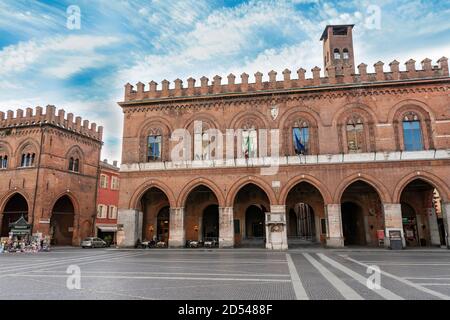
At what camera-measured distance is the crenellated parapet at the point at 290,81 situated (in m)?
22.9

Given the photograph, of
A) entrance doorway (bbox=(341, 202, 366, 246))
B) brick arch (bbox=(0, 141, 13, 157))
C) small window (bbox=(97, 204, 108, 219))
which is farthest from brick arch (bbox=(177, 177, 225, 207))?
brick arch (bbox=(0, 141, 13, 157))

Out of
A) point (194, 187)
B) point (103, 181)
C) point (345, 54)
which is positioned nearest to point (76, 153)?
point (103, 181)

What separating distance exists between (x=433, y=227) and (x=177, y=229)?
1832cm

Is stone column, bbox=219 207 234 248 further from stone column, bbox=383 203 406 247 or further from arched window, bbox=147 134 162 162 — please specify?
stone column, bbox=383 203 406 247

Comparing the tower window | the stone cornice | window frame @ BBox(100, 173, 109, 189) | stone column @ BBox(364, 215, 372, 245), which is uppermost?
the tower window

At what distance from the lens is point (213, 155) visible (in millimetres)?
24188

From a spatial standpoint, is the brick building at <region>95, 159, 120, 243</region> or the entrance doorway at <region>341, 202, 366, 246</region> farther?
the brick building at <region>95, 159, 120, 243</region>

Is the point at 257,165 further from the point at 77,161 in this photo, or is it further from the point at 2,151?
the point at 2,151

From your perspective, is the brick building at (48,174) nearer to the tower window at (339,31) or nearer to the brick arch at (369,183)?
the brick arch at (369,183)

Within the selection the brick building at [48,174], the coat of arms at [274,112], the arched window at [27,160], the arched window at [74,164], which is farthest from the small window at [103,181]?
the coat of arms at [274,112]

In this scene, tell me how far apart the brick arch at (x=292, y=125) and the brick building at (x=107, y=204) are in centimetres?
2241

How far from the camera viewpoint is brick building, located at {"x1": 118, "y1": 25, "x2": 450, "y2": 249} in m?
22.0

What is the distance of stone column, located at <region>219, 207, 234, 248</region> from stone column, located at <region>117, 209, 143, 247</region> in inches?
259
